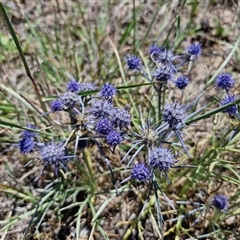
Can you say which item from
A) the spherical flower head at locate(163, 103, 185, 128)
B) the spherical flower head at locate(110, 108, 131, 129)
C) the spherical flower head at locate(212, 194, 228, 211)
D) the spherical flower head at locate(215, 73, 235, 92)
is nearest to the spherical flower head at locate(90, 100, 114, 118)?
the spherical flower head at locate(110, 108, 131, 129)

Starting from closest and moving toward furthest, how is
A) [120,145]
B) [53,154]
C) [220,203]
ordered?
[53,154], [220,203], [120,145]

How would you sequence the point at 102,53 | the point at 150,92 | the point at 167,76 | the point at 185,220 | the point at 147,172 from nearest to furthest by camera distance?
the point at 147,172
the point at 167,76
the point at 185,220
the point at 150,92
the point at 102,53

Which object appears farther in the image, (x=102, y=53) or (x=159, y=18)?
(x=159, y=18)

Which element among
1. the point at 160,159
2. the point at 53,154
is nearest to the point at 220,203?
the point at 160,159

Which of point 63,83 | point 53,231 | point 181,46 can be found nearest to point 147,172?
point 53,231

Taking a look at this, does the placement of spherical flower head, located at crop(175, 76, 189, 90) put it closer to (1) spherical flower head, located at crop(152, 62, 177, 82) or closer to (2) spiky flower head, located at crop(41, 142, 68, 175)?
(1) spherical flower head, located at crop(152, 62, 177, 82)

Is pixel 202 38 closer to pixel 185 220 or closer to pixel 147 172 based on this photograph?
pixel 185 220

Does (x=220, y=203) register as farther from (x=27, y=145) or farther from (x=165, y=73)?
(x=27, y=145)
